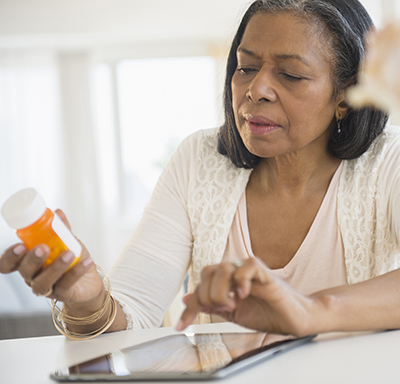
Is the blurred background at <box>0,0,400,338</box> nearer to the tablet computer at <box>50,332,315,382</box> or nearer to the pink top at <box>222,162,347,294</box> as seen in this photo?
the pink top at <box>222,162,347,294</box>

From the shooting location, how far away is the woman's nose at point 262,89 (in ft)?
3.63

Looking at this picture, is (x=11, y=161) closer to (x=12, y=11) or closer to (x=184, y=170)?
(x=12, y=11)

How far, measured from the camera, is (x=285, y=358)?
0.72m

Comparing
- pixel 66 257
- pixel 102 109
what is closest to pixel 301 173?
pixel 66 257

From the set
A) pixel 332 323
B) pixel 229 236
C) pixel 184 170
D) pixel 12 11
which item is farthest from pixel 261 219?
pixel 12 11

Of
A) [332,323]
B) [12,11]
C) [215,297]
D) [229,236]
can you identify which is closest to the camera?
[215,297]

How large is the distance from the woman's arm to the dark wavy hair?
1.44 ft

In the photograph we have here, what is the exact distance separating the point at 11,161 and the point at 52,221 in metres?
5.08

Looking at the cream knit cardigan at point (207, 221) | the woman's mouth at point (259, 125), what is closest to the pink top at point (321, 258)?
the cream knit cardigan at point (207, 221)

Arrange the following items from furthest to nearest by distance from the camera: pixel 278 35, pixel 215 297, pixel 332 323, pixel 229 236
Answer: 1. pixel 229 236
2. pixel 278 35
3. pixel 332 323
4. pixel 215 297

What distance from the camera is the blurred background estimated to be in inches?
207

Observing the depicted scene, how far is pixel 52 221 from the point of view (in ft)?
2.36

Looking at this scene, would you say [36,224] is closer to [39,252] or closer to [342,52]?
[39,252]

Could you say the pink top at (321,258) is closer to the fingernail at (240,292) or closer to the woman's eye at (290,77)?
the woman's eye at (290,77)
